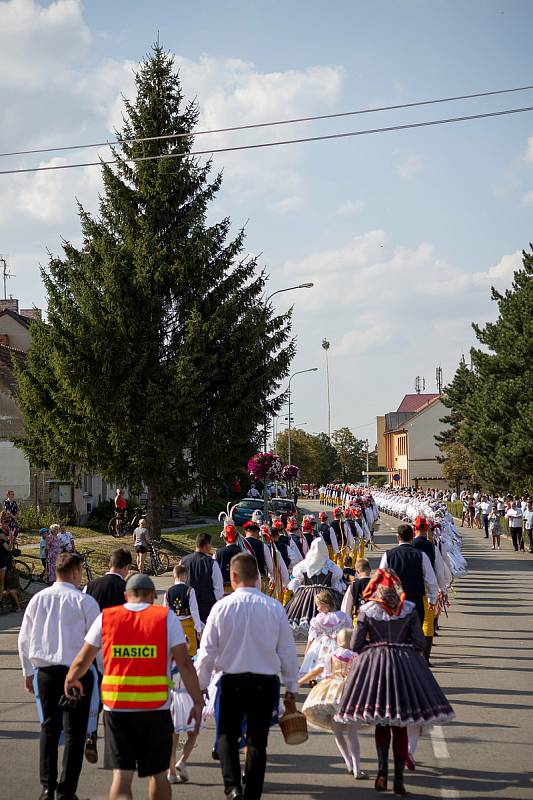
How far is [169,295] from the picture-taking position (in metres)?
32.6

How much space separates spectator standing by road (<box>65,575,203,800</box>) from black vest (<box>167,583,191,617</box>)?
3.35m

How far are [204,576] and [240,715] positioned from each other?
4360 millimetres

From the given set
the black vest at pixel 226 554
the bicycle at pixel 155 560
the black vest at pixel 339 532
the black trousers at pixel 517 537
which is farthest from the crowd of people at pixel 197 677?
the black trousers at pixel 517 537

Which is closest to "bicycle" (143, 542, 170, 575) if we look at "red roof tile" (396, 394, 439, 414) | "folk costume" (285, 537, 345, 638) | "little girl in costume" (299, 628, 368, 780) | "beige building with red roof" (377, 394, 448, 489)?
"folk costume" (285, 537, 345, 638)

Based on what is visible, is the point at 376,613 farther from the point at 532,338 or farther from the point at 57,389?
the point at 532,338

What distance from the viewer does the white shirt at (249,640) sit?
666 centimetres

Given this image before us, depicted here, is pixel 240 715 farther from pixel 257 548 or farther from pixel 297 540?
pixel 297 540

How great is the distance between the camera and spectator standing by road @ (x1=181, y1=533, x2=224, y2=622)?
36.1 ft

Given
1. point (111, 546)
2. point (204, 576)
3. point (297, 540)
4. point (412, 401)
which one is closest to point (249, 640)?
point (204, 576)

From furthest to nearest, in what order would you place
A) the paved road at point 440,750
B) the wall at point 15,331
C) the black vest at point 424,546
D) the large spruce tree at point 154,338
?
the wall at point 15,331, the large spruce tree at point 154,338, the black vest at point 424,546, the paved road at point 440,750

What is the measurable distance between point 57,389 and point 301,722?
2694 centimetres

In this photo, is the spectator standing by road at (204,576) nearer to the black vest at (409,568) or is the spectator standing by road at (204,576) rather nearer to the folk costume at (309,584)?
the black vest at (409,568)

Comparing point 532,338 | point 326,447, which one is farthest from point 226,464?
point 326,447

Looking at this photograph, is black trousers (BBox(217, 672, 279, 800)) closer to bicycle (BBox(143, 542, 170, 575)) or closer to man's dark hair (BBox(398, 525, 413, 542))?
man's dark hair (BBox(398, 525, 413, 542))
